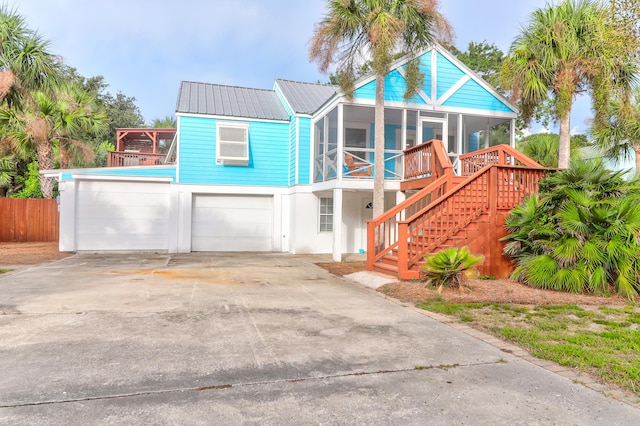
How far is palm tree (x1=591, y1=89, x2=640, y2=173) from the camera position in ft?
35.7

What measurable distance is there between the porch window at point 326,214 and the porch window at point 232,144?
2936 millimetres

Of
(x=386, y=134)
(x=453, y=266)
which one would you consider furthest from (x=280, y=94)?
(x=453, y=266)

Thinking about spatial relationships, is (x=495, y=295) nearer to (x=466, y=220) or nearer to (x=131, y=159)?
(x=466, y=220)

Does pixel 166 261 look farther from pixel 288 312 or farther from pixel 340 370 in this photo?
pixel 340 370

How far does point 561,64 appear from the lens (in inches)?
412

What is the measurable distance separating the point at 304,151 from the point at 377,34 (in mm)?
5457

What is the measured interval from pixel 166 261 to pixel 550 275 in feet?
29.2

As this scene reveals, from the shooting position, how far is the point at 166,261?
35.5 feet

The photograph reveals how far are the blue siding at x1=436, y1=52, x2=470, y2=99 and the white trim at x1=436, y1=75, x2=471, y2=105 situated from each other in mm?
67

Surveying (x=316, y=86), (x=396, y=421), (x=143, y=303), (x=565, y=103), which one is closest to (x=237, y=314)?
(x=143, y=303)

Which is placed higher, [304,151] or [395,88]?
[395,88]

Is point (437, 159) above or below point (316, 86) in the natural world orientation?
below

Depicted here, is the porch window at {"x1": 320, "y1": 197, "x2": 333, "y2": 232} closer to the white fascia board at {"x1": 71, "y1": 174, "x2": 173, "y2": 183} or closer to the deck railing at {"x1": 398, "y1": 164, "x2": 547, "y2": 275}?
the white fascia board at {"x1": 71, "y1": 174, "x2": 173, "y2": 183}

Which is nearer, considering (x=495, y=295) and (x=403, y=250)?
(x=495, y=295)
